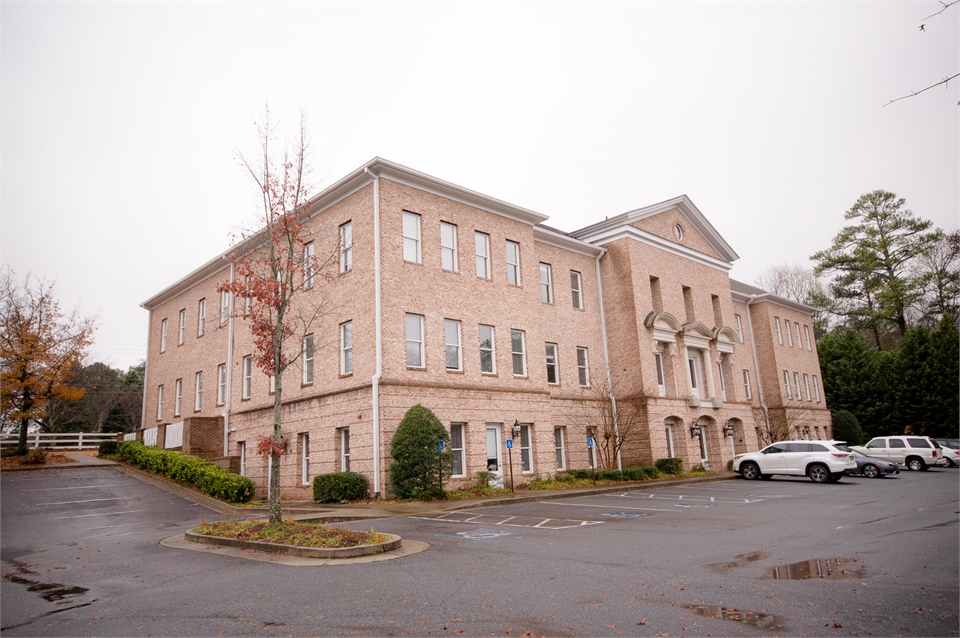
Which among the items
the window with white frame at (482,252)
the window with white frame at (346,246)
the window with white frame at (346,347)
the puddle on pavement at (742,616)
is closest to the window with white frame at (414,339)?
the window with white frame at (346,347)

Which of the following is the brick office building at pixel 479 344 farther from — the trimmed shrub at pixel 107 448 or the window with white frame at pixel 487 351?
the trimmed shrub at pixel 107 448

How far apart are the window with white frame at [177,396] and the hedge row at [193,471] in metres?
2.75

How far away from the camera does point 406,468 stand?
18.9 m

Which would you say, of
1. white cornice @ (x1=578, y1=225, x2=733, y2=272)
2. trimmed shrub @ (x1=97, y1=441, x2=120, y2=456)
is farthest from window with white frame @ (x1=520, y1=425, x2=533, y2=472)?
trimmed shrub @ (x1=97, y1=441, x2=120, y2=456)

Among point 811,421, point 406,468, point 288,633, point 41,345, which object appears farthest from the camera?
point 811,421

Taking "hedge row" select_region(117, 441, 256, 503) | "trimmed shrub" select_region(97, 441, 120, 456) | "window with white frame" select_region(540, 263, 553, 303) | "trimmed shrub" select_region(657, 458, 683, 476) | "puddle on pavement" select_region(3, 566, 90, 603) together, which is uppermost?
"window with white frame" select_region(540, 263, 553, 303)

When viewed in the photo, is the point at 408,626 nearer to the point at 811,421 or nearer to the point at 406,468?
the point at 406,468

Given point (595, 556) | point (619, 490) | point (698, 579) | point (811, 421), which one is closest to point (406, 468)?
point (619, 490)

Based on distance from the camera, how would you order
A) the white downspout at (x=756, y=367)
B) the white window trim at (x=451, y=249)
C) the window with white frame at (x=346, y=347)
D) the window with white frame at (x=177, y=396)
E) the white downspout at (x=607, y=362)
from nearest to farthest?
the window with white frame at (x=346, y=347), the white window trim at (x=451, y=249), the white downspout at (x=607, y=362), the window with white frame at (x=177, y=396), the white downspout at (x=756, y=367)

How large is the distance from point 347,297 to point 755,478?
18.9 m

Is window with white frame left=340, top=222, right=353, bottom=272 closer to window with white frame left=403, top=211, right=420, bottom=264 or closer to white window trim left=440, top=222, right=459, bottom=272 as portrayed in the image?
window with white frame left=403, top=211, right=420, bottom=264

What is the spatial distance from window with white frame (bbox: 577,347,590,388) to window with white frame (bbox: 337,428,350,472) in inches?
465

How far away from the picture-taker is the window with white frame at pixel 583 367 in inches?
1159

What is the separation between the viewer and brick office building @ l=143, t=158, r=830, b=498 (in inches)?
846
